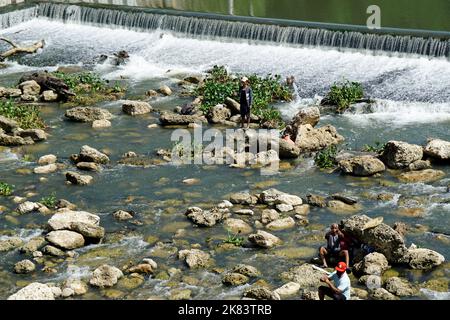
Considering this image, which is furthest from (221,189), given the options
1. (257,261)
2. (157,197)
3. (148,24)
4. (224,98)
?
(148,24)

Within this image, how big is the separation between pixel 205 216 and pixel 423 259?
620 cm

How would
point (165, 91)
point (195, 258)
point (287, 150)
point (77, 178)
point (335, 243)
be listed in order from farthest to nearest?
1. point (165, 91)
2. point (287, 150)
3. point (77, 178)
4. point (195, 258)
5. point (335, 243)

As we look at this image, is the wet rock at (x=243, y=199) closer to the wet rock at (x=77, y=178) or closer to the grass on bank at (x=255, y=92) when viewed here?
the wet rock at (x=77, y=178)

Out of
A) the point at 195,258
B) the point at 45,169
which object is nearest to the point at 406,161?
the point at 195,258

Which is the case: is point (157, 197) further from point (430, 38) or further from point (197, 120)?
point (430, 38)

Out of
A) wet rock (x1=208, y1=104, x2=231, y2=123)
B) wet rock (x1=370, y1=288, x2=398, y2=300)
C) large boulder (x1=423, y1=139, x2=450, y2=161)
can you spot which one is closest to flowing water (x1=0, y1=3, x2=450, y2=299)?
wet rock (x1=370, y1=288, x2=398, y2=300)

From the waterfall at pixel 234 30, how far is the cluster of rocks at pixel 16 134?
15653 millimetres

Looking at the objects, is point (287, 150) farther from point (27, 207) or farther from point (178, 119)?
point (27, 207)

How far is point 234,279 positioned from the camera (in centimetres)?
1773

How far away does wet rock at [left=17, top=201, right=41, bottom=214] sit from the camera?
71.9 feet

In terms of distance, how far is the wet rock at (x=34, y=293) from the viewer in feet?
54.5

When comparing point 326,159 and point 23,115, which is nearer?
point 326,159

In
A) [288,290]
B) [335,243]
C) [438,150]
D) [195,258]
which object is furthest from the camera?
[438,150]

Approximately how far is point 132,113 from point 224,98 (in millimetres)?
3938
